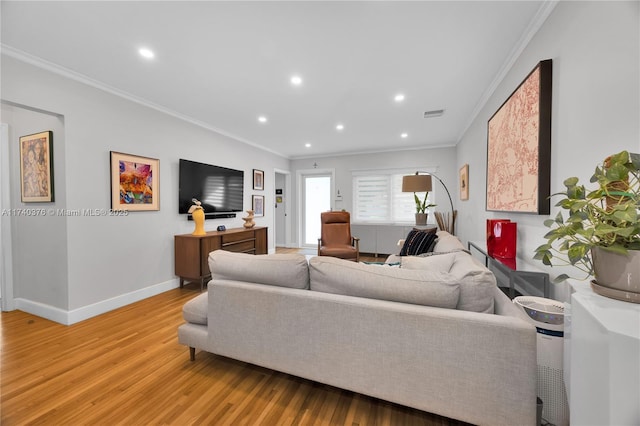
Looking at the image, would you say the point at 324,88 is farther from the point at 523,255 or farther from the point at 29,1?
the point at 523,255

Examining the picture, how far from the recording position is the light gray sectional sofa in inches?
44.6

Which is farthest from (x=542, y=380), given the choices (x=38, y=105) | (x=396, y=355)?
(x=38, y=105)

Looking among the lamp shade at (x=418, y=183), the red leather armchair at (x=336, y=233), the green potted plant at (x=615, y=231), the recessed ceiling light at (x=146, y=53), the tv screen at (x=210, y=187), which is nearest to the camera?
the green potted plant at (x=615, y=231)

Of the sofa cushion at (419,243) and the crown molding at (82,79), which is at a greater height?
the crown molding at (82,79)

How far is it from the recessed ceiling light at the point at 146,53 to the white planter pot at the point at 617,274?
3.13 meters

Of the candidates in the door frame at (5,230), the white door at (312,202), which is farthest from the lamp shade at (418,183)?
the door frame at (5,230)

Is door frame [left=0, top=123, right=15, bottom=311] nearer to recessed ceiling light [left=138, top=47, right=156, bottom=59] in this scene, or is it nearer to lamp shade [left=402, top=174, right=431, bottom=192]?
recessed ceiling light [left=138, top=47, right=156, bottom=59]

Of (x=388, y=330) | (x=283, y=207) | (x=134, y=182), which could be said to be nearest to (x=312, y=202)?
(x=283, y=207)

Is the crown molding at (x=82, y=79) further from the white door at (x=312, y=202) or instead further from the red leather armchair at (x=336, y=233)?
the white door at (x=312, y=202)

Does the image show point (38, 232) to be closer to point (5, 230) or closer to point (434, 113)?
point (5, 230)

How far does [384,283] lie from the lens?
1396 mm

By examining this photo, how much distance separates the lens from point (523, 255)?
2.05 meters

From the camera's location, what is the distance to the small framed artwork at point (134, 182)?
2.86m

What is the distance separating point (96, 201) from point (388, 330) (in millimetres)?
3225
